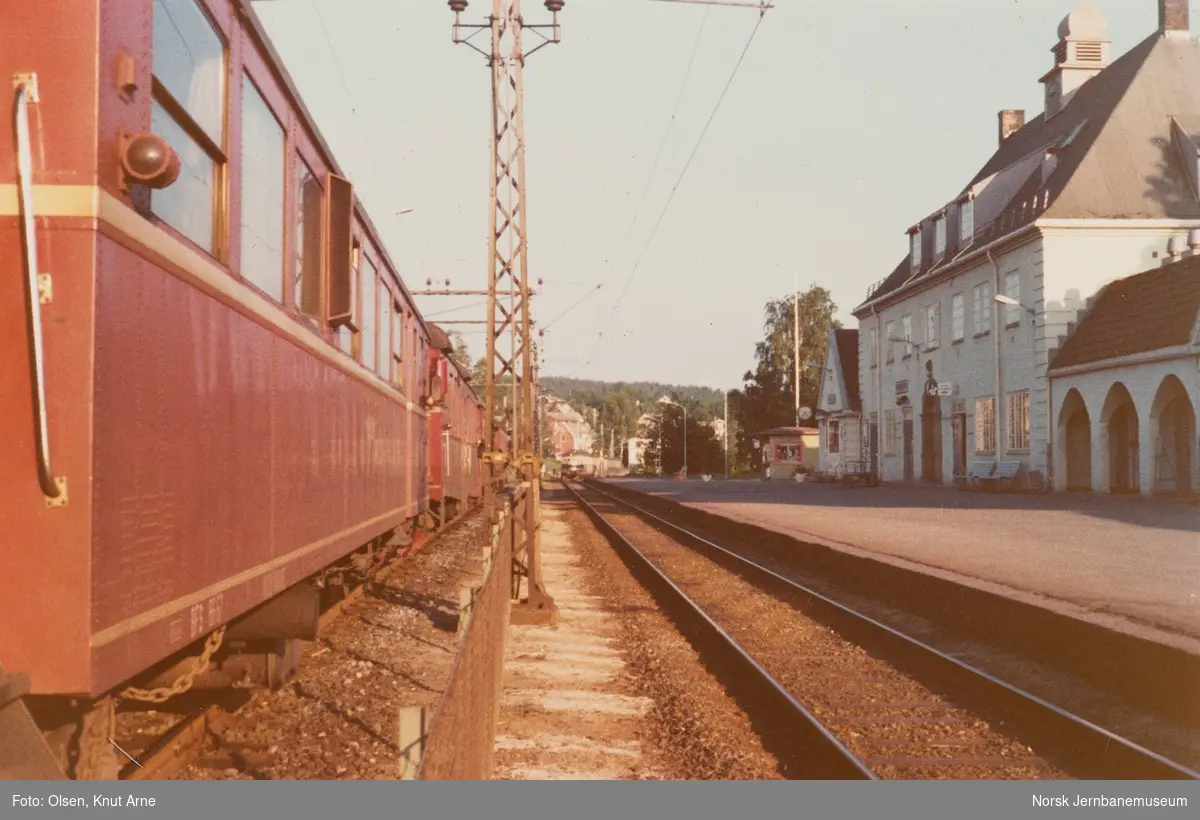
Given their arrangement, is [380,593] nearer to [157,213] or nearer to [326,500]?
[326,500]

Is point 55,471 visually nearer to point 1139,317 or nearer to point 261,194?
point 261,194

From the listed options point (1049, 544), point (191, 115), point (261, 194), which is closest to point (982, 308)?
point (1049, 544)

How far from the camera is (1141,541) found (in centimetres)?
1650

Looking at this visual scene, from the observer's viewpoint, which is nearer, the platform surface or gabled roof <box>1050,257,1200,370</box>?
the platform surface

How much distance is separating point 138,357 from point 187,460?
1.86ft

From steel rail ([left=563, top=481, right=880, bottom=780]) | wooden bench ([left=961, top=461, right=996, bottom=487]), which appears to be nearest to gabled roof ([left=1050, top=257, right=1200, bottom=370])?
wooden bench ([left=961, top=461, right=996, bottom=487])

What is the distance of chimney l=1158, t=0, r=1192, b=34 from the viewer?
3184 centimetres

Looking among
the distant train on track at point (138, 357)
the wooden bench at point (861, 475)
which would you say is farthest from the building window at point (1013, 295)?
the distant train on track at point (138, 357)

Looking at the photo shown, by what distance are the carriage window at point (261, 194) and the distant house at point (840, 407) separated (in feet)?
151

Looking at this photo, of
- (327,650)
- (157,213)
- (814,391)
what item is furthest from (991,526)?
(814,391)

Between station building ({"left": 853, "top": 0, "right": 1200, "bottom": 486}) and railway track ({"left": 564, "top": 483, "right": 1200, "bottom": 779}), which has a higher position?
station building ({"left": 853, "top": 0, "right": 1200, "bottom": 486})

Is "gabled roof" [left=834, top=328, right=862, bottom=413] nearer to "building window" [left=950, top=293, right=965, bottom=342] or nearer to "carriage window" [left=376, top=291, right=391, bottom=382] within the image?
"building window" [left=950, top=293, right=965, bottom=342]

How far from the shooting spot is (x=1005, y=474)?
1323 inches

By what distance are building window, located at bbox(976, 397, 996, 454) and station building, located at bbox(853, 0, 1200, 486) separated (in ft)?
0.18
